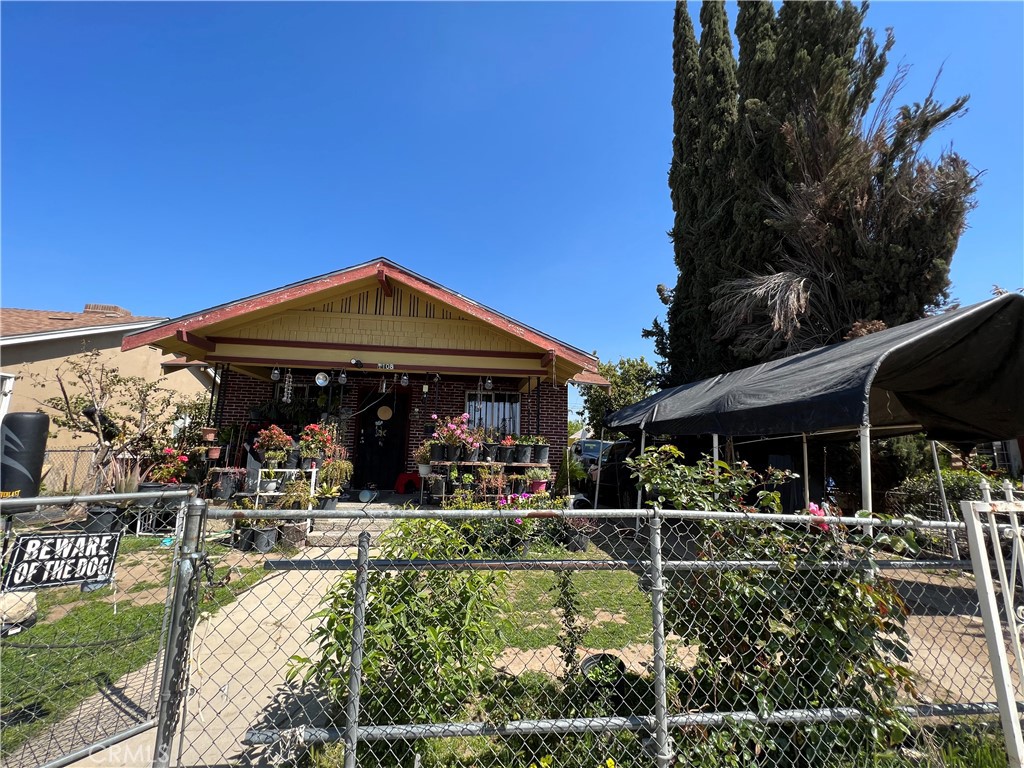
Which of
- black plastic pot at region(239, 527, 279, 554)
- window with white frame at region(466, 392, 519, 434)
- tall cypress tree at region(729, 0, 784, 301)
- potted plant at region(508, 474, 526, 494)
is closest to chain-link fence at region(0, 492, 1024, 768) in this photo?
black plastic pot at region(239, 527, 279, 554)

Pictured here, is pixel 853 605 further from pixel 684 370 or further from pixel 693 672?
pixel 684 370

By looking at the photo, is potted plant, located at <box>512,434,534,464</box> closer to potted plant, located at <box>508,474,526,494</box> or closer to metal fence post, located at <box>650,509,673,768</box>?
potted plant, located at <box>508,474,526,494</box>

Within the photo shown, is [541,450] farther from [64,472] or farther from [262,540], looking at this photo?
[64,472]

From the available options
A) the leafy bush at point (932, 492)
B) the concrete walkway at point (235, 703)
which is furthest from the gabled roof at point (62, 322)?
the leafy bush at point (932, 492)

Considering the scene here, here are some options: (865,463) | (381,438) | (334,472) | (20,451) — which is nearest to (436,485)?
(334,472)

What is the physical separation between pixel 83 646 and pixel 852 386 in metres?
7.00

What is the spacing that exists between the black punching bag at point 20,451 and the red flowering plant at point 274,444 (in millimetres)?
3902

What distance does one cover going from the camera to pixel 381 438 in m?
10.7

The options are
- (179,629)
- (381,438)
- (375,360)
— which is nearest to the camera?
(179,629)

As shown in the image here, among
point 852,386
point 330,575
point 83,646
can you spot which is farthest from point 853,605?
point 83,646

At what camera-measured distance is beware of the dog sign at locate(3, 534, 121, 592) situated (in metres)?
2.02

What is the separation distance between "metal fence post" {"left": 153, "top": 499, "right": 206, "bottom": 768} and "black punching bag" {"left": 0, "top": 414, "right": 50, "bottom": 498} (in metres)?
8.73

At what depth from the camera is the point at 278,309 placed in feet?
28.9

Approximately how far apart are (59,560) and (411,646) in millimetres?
1740
